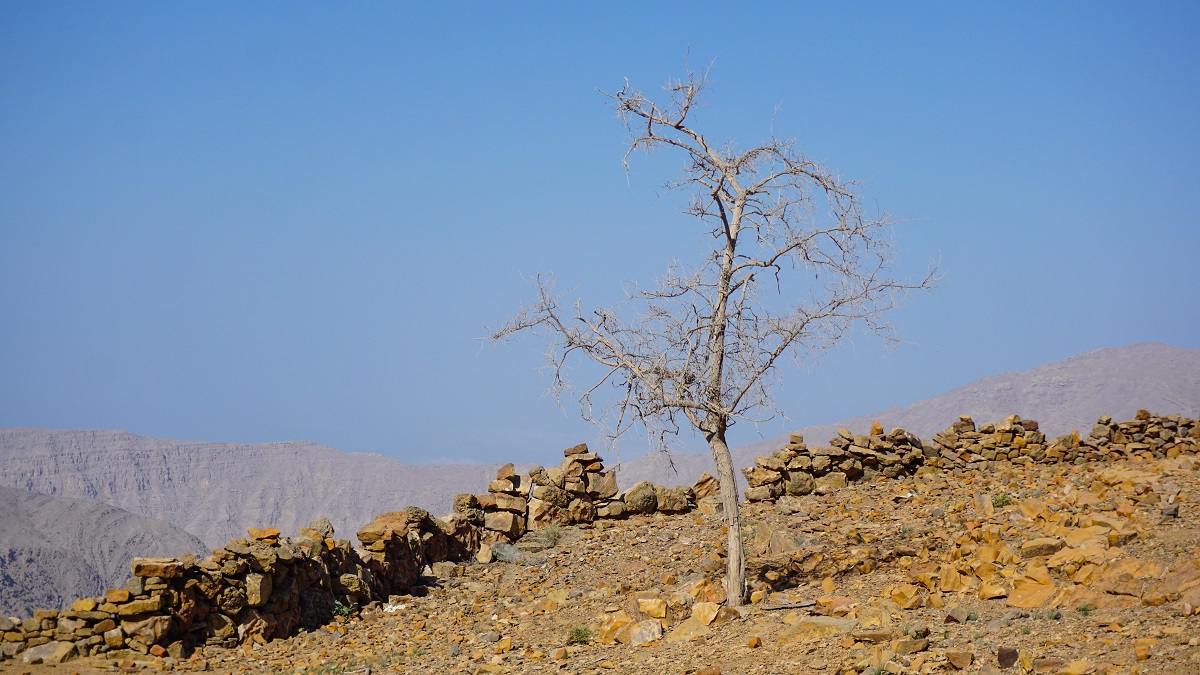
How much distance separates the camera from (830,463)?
2123 cm

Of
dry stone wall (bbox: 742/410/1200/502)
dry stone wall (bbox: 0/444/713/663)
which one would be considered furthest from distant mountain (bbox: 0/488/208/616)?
dry stone wall (bbox: 742/410/1200/502)

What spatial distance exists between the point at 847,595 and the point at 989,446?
10296 millimetres

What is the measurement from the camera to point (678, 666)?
10602 mm

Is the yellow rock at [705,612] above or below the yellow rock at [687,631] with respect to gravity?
above

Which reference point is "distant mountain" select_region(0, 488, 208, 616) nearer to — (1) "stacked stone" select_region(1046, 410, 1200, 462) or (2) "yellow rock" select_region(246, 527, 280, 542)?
(2) "yellow rock" select_region(246, 527, 280, 542)

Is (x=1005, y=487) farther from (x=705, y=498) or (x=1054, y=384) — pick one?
(x=1054, y=384)

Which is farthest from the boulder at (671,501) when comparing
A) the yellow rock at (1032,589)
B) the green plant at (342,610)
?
the yellow rock at (1032,589)

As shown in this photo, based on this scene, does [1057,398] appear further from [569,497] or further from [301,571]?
[301,571]

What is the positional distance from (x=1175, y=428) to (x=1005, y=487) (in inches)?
255

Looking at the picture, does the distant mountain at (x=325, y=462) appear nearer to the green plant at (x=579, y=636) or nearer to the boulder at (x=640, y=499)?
the boulder at (x=640, y=499)

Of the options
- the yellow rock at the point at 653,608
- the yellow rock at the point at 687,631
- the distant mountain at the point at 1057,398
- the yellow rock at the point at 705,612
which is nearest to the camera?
the yellow rock at the point at 687,631

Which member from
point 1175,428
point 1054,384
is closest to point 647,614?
point 1175,428

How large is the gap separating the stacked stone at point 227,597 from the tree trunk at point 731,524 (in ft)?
22.1

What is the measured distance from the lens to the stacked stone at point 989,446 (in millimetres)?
21734
